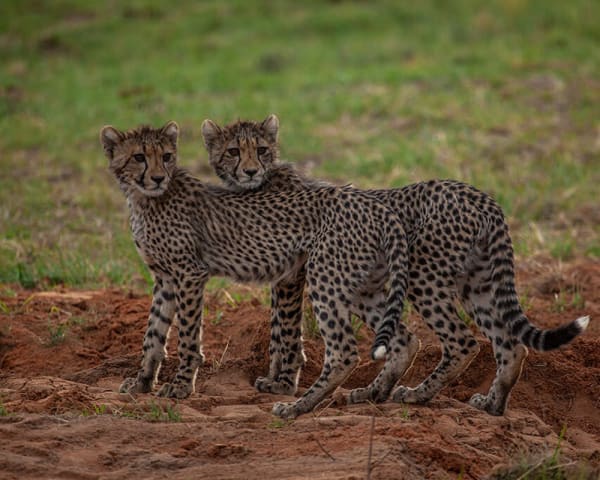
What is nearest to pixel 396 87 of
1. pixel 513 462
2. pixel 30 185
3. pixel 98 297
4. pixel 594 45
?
pixel 594 45

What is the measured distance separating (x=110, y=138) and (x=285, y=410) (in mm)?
1806

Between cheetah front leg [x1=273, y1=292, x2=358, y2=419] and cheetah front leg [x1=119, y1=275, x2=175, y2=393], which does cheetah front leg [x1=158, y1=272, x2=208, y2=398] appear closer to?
cheetah front leg [x1=119, y1=275, x2=175, y2=393]

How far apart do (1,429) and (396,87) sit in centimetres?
952

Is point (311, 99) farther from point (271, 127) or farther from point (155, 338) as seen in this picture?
point (155, 338)

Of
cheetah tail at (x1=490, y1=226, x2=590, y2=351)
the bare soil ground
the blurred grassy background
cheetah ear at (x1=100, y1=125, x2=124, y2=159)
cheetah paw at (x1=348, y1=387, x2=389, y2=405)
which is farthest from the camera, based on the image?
the blurred grassy background

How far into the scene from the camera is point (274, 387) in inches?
226

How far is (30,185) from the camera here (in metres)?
10.2

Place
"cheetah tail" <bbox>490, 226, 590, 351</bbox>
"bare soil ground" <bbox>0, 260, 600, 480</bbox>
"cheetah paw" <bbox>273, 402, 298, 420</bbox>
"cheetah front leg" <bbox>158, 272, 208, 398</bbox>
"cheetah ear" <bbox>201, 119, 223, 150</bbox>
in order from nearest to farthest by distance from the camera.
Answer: "bare soil ground" <bbox>0, 260, 600, 480</bbox>, "cheetah tail" <bbox>490, 226, 590, 351</bbox>, "cheetah paw" <bbox>273, 402, 298, 420</bbox>, "cheetah front leg" <bbox>158, 272, 208, 398</bbox>, "cheetah ear" <bbox>201, 119, 223, 150</bbox>

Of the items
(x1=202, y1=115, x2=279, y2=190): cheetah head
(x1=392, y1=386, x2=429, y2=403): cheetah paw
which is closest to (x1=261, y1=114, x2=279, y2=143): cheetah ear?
(x1=202, y1=115, x2=279, y2=190): cheetah head

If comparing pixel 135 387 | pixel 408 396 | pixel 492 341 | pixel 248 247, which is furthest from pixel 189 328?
pixel 492 341

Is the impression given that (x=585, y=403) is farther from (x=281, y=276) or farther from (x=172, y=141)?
(x=172, y=141)

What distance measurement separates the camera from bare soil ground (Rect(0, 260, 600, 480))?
423 cm

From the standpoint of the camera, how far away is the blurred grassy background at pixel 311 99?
30.0ft

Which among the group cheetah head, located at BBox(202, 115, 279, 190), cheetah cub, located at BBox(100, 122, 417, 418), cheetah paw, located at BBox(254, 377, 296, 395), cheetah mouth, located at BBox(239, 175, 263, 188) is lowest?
cheetah paw, located at BBox(254, 377, 296, 395)
